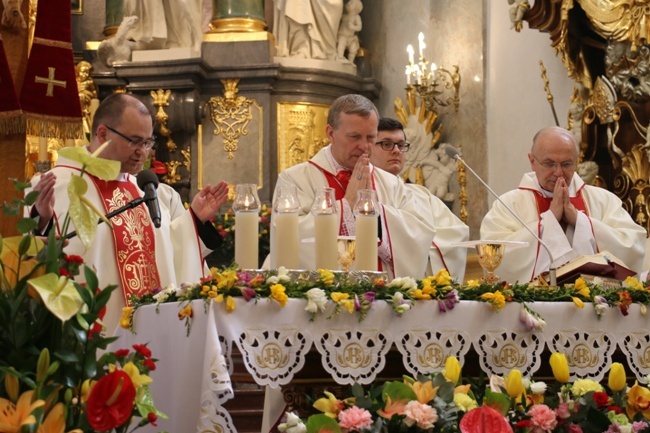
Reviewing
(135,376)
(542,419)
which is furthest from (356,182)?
(135,376)

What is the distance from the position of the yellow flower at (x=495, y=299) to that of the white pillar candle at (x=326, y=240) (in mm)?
591

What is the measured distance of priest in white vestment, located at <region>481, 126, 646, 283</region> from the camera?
616 centimetres

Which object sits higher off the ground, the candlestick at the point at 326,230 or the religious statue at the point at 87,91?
the religious statue at the point at 87,91

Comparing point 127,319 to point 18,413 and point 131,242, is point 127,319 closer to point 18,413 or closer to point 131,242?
point 131,242

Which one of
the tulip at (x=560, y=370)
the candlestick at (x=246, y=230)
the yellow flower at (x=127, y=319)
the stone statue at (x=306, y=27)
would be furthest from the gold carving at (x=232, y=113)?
the tulip at (x=560, y=370)

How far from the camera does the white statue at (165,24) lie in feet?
36.5

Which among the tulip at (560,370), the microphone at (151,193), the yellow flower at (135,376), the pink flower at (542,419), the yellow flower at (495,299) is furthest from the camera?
the microphone at (151,193)

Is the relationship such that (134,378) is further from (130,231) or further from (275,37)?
(275,37)

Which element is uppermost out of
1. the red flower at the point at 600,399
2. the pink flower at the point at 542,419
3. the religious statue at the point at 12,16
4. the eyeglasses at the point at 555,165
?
the religious statue at the point at 12,16

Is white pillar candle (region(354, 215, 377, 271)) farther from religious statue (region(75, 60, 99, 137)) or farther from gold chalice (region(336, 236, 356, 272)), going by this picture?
religious statue (region(75, 60, 99, 137))

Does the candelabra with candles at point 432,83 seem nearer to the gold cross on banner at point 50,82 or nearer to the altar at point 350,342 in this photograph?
the gold cross on banner at point 50,82

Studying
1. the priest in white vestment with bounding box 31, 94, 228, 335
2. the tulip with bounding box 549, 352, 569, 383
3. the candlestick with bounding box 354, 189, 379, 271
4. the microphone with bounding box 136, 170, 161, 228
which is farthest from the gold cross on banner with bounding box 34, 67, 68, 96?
the tulip with bounding box 549, 352, 569, 383

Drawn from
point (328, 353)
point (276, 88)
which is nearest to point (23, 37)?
point (328, 353)

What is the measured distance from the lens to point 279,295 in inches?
151
